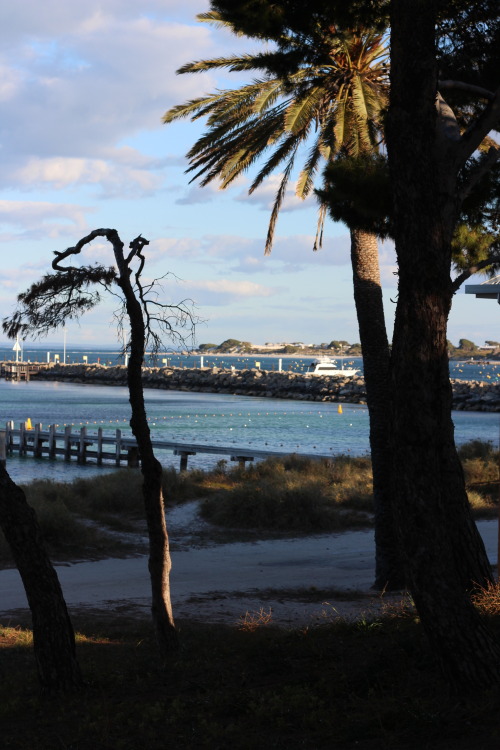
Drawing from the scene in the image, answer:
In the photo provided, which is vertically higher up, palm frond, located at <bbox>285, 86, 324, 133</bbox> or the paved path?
palm frond, located at <bbox>285, 86, 324, 133</bbox>

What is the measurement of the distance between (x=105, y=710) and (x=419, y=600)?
2499 mm

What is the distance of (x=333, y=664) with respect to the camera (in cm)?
741

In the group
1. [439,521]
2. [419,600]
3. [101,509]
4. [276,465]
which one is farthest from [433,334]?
[276,465]

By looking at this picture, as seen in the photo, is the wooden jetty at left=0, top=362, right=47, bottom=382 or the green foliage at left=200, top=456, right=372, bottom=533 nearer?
the green foliage at left=200, top=456, right=372, bottom=533

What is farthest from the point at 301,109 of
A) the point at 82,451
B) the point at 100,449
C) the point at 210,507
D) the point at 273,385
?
the point at 273,385

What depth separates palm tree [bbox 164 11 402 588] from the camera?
13.3 metres

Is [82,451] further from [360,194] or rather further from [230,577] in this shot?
[360,194]

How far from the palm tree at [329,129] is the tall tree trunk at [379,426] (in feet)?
0.05

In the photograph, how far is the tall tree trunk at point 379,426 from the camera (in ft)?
43.5

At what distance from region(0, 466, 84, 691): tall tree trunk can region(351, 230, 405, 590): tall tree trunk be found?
21.2 ft

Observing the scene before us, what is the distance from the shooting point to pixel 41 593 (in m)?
7.52

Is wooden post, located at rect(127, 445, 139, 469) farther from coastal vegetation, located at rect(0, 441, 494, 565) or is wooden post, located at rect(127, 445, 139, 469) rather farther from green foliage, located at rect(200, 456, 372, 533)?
green foliage, located at rect(200, 456, 372, 533)

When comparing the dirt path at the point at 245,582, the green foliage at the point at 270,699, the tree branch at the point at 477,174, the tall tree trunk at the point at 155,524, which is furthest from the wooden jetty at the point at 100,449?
the tree branch at the point at 477,174

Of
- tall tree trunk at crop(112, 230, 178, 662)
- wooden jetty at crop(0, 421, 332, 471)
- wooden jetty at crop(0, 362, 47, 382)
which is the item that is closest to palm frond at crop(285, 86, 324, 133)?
tall tree trunk at crop(112, 230, 178, 662)
